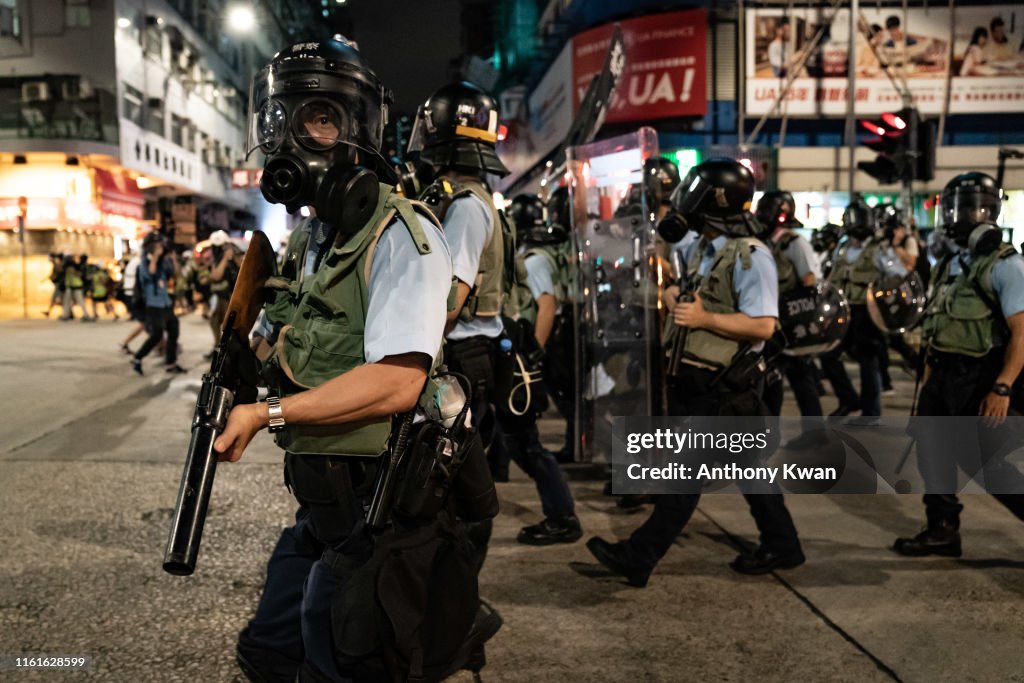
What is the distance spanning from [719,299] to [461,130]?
1471mm

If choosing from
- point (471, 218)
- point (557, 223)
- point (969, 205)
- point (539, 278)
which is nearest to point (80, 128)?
point (557, 223)

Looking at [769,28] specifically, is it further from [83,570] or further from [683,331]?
[83,570]

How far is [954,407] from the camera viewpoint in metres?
4.55

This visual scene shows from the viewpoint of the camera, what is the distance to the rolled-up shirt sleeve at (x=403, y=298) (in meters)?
2.02

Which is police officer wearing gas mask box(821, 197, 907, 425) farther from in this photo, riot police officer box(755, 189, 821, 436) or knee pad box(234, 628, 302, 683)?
knee pad box(234, 628, 302, 683)

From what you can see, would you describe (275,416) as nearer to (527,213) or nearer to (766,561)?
(766,561)

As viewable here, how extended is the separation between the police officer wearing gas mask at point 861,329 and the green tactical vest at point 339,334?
21.3 feet

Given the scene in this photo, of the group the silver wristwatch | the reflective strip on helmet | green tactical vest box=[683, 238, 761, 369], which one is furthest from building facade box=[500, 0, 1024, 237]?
the silver wristwatch

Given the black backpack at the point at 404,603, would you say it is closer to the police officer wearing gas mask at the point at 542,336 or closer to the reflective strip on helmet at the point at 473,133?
the reflective strip on helmet at the point at 473,133

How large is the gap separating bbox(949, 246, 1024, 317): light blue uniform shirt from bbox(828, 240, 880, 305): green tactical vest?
4496mm

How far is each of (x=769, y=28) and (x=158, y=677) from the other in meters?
20.5

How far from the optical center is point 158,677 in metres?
3.13

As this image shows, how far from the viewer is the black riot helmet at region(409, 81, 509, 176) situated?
12.6ft

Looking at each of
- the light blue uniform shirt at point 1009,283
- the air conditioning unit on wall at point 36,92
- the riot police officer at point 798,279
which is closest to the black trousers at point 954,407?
the light blue uniform shirt at point 1009,283
